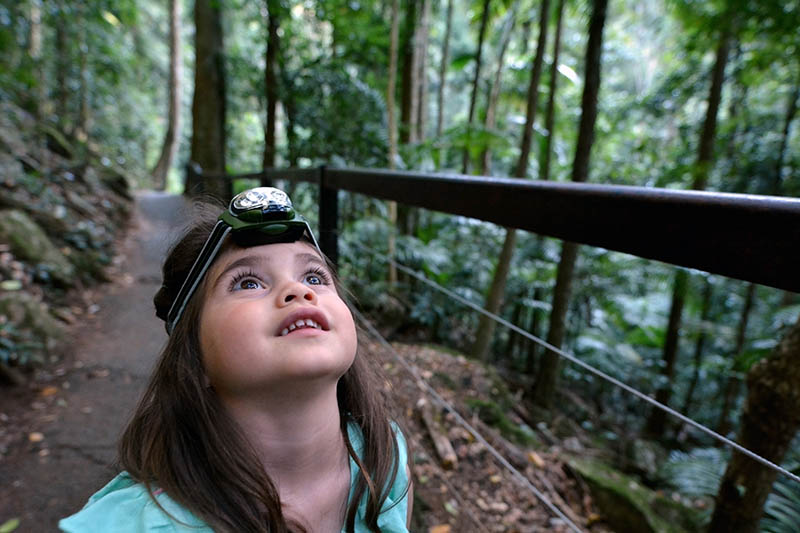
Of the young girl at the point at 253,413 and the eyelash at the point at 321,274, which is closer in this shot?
the young girl at the point at 253,413

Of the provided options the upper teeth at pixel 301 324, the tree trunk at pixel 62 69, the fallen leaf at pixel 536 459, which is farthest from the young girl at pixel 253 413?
the tree trunk at pixel 62 69

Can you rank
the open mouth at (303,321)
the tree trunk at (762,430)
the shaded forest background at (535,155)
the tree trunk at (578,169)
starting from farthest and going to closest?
the shaded forest background at (535,155) → the tree trunk at (578,169) → the tree trunk at (762,430) → the open mouth at (303,321)

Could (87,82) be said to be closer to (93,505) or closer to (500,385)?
(500,385)

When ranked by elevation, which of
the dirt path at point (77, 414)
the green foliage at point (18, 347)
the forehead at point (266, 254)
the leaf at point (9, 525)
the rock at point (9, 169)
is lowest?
the leaf at point (9, 525)

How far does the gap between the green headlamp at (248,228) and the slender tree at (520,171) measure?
546 centimetres

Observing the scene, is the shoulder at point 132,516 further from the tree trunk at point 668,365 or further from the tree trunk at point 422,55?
the tree trunk at point 422,55

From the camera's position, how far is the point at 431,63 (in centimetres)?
1271

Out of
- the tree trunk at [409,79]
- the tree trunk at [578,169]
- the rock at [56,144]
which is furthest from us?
the rock at [56,144]

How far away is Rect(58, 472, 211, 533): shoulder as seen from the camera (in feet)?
2.65

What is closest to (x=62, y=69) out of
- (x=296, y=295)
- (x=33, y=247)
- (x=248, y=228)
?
(x=33, y=247)

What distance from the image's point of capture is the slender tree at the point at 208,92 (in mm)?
8758

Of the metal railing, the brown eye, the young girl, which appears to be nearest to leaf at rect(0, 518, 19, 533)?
the young girl

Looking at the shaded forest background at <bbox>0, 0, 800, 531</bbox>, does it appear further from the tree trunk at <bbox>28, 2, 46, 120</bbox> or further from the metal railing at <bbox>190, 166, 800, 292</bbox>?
Answer: the metal railing at <bbox>190, 166, 800, 292</bbox>

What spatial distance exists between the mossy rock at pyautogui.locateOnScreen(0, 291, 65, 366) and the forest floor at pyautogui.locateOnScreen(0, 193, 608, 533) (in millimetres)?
124
